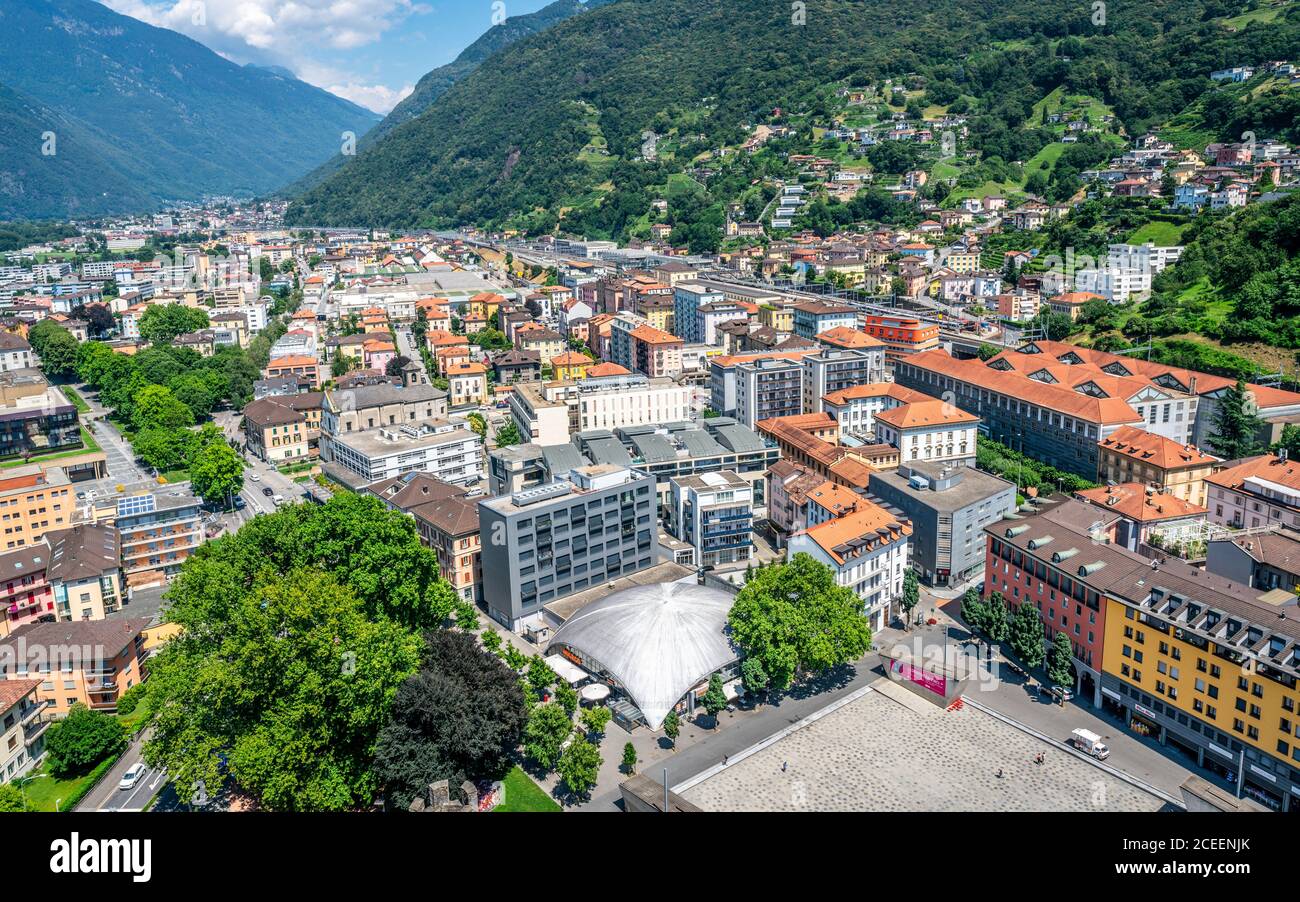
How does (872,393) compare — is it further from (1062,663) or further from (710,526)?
(1062,663)

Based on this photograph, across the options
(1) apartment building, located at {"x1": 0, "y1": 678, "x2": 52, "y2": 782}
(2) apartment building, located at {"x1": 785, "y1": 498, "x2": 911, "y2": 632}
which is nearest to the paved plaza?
(2) apartment building, located at {"x1": 785, "y1": 498, "x2": 911, "y2": 632}

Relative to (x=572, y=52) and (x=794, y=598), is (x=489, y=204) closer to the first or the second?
(x=572, y=52)

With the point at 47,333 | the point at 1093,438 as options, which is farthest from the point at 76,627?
the point at 47,333

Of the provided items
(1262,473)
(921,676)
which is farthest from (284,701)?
(1262,473)

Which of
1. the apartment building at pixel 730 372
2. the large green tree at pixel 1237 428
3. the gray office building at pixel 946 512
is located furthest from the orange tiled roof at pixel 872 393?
the large green tree at pixel 1237 428

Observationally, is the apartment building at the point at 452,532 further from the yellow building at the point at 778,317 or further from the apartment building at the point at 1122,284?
the apartment building at the point at 1122,284
